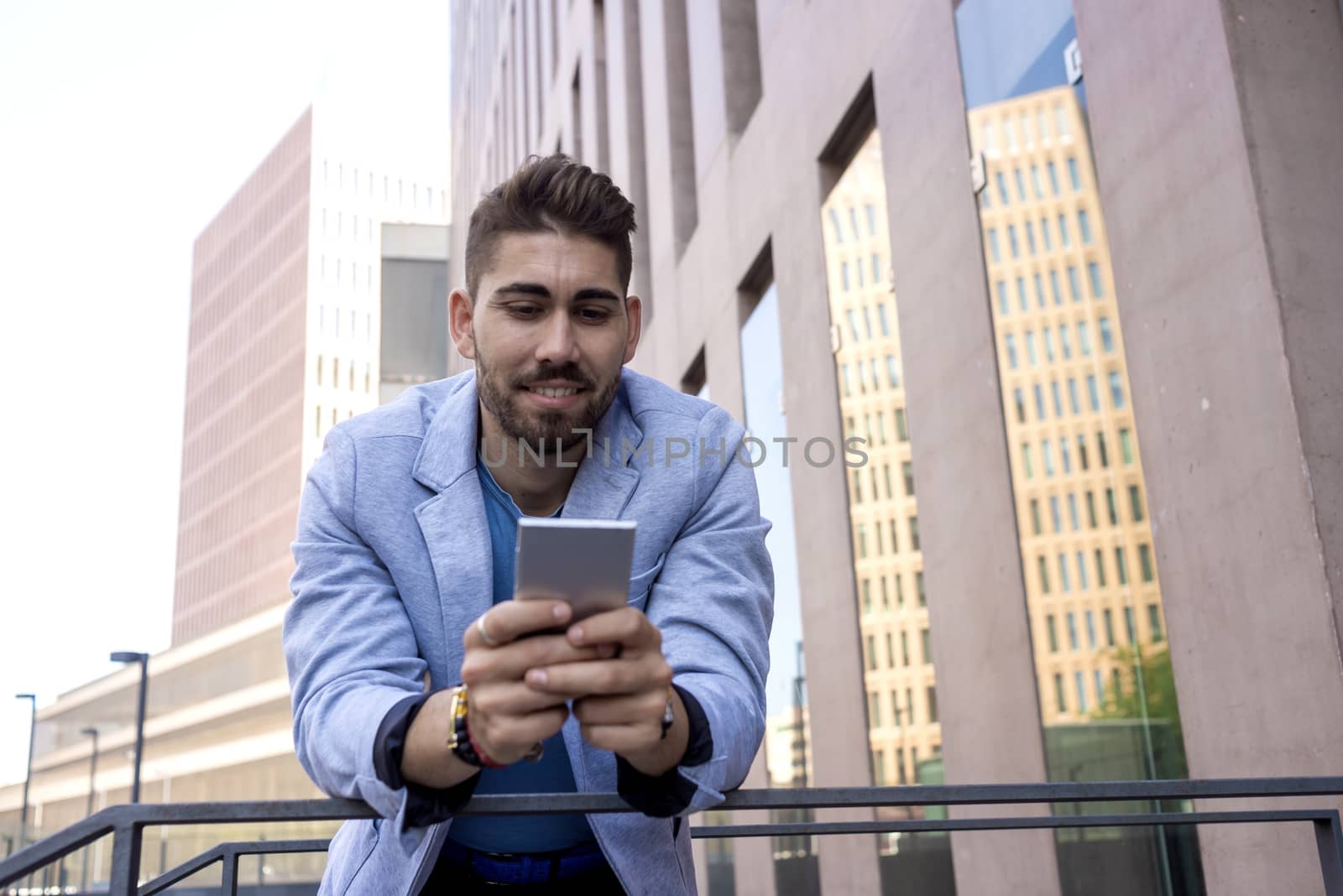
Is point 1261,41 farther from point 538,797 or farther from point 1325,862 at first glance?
point 538,797

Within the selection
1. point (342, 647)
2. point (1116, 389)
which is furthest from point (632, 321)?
point (1116, 389)

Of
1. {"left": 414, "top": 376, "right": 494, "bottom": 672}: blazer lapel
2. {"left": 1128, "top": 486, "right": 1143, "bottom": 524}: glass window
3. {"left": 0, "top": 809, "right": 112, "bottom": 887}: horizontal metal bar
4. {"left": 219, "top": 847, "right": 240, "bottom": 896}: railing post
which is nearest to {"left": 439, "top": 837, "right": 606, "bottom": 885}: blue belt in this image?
{"left": 414, "top": 376, "right": 494, "bottom": 672}: blazer lapel

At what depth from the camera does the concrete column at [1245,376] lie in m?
3.68

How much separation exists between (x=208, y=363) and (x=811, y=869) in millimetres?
115175

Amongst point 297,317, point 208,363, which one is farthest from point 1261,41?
point 208,363

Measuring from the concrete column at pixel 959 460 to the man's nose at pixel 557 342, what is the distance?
13.8 feet

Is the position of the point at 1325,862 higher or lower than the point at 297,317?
lower

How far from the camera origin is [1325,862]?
2.20 meters

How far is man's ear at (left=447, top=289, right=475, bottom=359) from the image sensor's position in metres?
2.53

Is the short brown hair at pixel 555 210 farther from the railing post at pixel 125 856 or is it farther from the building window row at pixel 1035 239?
the building window row at pixel 1035 239

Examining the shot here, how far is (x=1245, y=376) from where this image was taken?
12.9 ft

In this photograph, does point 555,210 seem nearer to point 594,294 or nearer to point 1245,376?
point 594,294

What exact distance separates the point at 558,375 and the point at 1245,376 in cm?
267

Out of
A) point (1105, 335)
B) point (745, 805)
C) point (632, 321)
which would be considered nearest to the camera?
point (745, 805)
